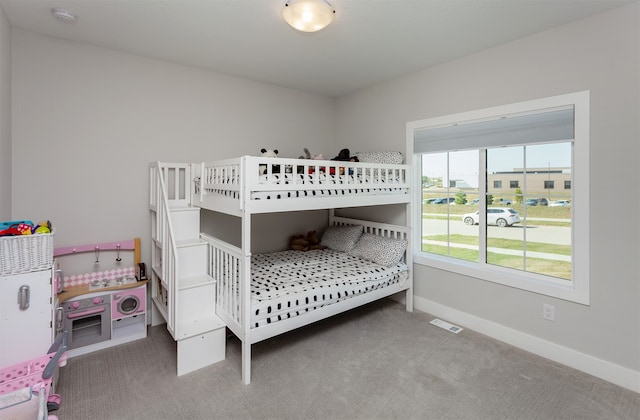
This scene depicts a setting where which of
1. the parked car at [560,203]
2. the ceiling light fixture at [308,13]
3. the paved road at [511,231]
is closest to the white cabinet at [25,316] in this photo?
the ceiling light fixture at [308,13]

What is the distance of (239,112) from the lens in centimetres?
348

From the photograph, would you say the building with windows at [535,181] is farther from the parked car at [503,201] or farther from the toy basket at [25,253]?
the toy basket at [25,253]

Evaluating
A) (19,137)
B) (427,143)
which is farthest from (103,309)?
(427,143)

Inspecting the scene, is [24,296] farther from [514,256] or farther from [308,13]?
[514,256]

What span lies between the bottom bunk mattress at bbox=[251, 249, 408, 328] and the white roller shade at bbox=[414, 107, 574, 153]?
129cm

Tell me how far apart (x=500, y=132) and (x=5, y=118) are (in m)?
3.75

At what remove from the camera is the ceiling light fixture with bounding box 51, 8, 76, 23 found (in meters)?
2.15

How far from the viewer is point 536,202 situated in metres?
2.60

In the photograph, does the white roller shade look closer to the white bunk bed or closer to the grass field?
the white bunk bed

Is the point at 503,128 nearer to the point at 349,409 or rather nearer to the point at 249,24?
the point at 249,24

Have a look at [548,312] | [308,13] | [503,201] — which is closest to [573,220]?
[503,201]

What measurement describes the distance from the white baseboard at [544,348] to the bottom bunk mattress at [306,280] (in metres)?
0.55

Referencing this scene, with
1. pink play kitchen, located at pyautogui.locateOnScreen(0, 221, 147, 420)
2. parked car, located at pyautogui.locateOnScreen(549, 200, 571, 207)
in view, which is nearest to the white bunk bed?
pink play kitchen, located at pyautogui.locateOnScreen(0, 221, 147, 420)

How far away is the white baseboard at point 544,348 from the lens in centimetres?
212
